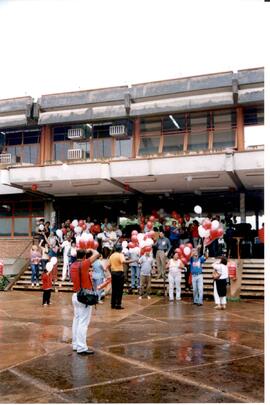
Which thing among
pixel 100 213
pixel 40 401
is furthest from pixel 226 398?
pixel 100 213

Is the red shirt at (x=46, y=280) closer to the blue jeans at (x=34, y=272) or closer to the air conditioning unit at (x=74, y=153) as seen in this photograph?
the blue jeans at (x=34, y=272)

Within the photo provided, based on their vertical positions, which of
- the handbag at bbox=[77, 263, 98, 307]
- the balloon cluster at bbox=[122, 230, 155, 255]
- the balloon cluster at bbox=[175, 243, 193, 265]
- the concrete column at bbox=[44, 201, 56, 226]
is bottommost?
the handbag at bbox=[77, 263, 98, 307]

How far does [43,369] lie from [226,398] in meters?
2.69

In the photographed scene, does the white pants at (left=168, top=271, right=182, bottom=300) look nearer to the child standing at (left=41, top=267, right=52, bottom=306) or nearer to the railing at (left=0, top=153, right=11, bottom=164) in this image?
the child standing at (left=41, top=267, right=52, bottom=306)

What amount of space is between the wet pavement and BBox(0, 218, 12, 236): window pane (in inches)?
465

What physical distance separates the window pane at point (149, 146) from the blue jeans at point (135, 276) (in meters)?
6.72

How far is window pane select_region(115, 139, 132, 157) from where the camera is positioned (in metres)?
20.2

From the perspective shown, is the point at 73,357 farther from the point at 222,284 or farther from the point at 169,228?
the point at 169,228

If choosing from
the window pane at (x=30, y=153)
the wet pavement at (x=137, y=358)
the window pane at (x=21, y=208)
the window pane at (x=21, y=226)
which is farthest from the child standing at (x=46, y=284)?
the window pane at (x=21, y=208)

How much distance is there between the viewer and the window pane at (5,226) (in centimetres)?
2280

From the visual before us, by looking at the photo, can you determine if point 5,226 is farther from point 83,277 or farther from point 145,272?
point 83,277

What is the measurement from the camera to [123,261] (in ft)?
39.5

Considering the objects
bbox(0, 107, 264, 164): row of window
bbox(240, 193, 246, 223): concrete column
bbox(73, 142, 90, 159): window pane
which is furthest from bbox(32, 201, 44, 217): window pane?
bbox(240, 193, 246, 223): concrete column

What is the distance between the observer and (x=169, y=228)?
56.1ft
